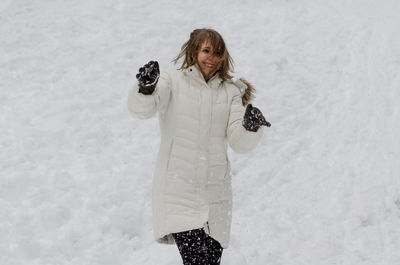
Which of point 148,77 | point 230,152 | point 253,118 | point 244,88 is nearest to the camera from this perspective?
point 148,77

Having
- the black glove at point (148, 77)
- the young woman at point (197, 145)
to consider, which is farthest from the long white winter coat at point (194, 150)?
the black glove at point (148, 77)

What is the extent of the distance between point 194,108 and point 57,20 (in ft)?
24.8

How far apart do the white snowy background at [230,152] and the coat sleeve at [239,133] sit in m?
2.33

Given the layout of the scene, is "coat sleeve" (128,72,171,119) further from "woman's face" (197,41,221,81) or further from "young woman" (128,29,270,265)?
"woman's face" (197,41,221,81)

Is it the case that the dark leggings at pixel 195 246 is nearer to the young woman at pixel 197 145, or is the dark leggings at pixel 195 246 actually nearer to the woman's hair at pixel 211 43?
the young woman at pixel 197 145

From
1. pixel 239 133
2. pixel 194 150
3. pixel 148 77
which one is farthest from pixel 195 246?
pixel 148 77

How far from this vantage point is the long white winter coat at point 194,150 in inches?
123

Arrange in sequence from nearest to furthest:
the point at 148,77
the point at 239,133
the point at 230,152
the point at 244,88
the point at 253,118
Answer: the point at 148,77
the point at 253,118
the point at 239,133
the point at 244,88
the point at 230,152

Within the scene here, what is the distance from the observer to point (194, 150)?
3160 millimetres

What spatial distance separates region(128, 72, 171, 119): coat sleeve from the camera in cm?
295

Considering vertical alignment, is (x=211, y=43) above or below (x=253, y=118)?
above

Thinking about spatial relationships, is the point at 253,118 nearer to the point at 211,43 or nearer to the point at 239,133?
the point at 239,133

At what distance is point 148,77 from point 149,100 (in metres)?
0.16

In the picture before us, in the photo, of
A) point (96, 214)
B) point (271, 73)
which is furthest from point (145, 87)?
point (271, 73)
